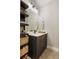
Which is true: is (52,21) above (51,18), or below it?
below

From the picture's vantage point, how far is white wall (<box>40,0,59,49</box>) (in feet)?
12.9

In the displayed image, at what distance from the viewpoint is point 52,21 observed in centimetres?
413

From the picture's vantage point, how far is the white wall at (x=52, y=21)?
3928 mm
